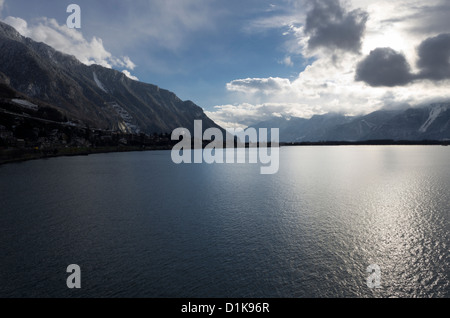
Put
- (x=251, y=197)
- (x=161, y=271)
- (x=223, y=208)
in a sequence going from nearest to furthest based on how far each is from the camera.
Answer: (x=161, y=271)
(x=223, y=208)
(x=251, y=197)

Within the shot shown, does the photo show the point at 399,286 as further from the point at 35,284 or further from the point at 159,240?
the point at 35,284

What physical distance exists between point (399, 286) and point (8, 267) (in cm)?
3800

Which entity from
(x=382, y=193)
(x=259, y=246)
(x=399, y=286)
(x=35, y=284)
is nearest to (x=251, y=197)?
(x=259, y=246)

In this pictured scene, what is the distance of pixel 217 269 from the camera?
2545cm

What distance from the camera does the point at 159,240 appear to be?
32969 mm

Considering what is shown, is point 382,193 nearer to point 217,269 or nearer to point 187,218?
point 187,218

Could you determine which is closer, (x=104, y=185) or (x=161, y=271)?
(x=161, y=271)

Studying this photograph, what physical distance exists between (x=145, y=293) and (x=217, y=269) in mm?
7281

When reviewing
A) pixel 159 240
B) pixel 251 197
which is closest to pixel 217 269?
pixel 159 240

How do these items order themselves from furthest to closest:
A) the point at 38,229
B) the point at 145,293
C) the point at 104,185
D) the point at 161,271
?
1. the point at 104,185
2. the point at 38,229
3. the point at 161,271
4. the point at 145,293
